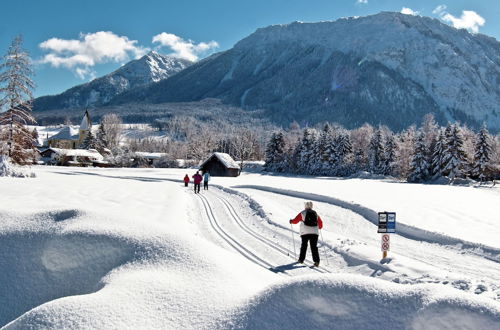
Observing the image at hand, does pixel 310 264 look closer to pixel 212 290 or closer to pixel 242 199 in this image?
pixel 212 290

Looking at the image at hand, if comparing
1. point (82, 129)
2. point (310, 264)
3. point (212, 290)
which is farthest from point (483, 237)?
point (82, 129)

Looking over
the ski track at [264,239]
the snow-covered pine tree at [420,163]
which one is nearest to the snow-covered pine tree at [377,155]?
the snow-covered pine tree at [420,163]

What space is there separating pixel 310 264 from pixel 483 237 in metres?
7.16

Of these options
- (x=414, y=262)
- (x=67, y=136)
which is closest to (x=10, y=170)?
(x=414, y=262)

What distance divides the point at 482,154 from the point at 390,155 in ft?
53.3

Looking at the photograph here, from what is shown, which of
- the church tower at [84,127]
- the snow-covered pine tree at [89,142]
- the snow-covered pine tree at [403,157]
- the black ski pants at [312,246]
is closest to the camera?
the black ski pants at [312,246]

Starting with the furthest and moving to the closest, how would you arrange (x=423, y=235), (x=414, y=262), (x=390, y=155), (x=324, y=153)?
(x=324, y=153), (x=390, y=155), (x=423, y=235), (x=414, y=262)

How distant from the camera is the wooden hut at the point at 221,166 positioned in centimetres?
5909

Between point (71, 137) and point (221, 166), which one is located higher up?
point (71, 137)

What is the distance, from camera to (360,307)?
397 centimetres

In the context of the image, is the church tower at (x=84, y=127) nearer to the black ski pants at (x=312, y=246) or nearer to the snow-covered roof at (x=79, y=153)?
the snow-covered roof at (x=79, y=153)

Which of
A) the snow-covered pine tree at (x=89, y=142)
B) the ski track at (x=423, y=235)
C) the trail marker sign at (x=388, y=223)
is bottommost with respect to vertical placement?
the ski track at (x=423, y=235)

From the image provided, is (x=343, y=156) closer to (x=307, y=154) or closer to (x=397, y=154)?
(x=307, y=154)

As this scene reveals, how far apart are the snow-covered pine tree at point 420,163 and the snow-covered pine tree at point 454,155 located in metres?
2.92
